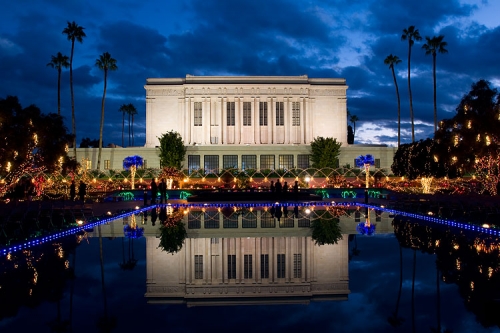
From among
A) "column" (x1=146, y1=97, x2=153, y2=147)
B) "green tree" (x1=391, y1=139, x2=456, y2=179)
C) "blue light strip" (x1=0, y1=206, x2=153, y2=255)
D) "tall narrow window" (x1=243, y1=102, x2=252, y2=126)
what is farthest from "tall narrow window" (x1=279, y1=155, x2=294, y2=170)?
"blue light strip" (x1=0, y1=206, x2=153, y2=255)

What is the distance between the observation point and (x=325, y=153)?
1831 inches

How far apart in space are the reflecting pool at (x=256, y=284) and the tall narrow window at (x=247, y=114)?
39.4 metres

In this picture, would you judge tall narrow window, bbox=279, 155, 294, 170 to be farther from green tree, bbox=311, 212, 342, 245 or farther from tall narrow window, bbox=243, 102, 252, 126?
green tree, bbox=311, 212, 342, 245

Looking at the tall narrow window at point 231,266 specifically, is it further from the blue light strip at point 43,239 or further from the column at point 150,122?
A: the column at point 150,122

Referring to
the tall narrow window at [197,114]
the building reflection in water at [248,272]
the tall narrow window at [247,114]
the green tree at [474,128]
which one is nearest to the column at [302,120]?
the tall narrow window at [247,114]

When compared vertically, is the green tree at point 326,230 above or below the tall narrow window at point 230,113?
below

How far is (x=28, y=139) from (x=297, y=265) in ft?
63.1

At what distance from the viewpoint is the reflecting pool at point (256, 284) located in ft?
19.3

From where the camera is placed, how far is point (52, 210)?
17.4 m

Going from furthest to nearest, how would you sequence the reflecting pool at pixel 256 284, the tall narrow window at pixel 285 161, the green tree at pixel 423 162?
the tall narrow window at pixel 285 161
the green tree at pixel 423 162
the reflecting pool at pixel 256 284

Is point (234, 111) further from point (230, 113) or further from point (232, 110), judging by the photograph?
point (230, 113)

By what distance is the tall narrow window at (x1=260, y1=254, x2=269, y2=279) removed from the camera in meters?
8.15

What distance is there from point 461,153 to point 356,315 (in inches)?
814

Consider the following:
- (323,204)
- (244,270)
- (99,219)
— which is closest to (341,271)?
(244,270)
